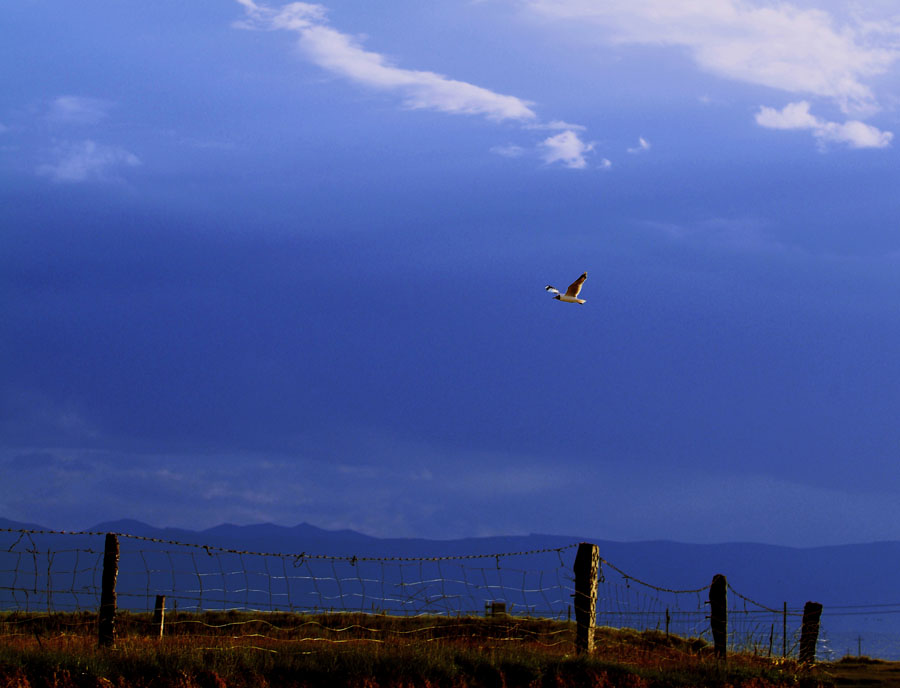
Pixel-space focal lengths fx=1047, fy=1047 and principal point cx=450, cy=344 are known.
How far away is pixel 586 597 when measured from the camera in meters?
18.0

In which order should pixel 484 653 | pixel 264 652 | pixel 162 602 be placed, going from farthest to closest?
pixel 162 602 → pixel 484 653 → pixel 264 652

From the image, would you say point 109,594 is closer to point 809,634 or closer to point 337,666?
point 337,666

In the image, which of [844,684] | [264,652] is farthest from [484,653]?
[844,684]

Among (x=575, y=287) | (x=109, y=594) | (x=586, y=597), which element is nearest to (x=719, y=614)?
(x=586, y=597)

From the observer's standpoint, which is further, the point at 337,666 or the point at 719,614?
the point at 719,614

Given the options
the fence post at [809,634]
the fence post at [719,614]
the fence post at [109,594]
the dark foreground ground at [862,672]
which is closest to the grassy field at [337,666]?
the fence post at [109,594]

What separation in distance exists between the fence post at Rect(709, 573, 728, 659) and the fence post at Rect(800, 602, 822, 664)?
2507mm

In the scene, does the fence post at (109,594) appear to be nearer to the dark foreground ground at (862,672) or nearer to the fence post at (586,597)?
the fence post at (586,597)

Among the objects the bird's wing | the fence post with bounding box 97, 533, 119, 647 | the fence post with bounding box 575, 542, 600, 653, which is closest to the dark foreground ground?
the fence post with bounding box 575, 542, 600, 653

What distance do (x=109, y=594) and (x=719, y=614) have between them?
36.6 feet

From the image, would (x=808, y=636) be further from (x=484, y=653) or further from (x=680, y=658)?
(x=484, y=653)

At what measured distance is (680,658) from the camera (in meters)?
18.6

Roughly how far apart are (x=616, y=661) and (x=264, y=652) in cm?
566

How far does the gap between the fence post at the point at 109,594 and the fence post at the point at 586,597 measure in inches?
298
